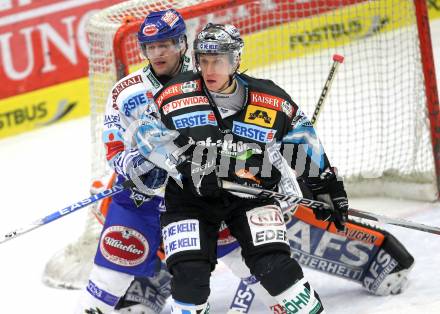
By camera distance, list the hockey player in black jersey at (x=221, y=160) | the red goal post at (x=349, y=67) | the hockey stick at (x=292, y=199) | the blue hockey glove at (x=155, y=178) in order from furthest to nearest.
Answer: the red goal post at (x=349, y=67) → the blue hockey glove at (x=155, y=178) → the hockey stick at (x=292, y=199) → the hockey player in black jersey at (x=221, y=160)

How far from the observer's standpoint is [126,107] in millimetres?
4879

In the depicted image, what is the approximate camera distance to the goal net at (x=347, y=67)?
6312 mm

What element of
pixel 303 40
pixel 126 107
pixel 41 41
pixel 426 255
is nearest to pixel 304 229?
pixel 426 255

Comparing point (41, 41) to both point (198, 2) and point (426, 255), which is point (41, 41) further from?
point (426, 255)

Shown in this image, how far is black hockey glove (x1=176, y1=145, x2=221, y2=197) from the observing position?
14.2ft

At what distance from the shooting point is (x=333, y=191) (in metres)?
4.63

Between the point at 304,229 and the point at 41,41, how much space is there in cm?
428

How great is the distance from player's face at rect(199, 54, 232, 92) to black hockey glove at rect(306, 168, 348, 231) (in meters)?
0.65

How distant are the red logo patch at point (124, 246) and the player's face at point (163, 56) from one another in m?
0.77

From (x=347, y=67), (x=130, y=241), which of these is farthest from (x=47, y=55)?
(x=130, y=241)

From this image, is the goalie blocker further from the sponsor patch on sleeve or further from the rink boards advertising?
the rink boards advertising

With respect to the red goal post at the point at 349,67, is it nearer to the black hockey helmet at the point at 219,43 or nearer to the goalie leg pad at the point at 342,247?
the goalie leg pad at the point at 342,247

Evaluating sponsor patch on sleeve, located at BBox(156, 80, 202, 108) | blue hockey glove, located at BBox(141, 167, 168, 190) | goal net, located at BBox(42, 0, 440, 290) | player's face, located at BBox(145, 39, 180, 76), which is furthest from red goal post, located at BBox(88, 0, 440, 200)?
sponsor patch on sleeve, located at BBox(156, 80, 202, 108)

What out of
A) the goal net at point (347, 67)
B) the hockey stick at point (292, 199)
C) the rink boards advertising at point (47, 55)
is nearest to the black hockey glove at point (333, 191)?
the hockey stick at point (292, 199)
